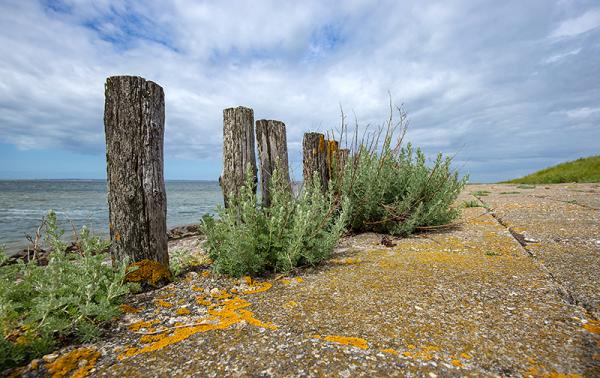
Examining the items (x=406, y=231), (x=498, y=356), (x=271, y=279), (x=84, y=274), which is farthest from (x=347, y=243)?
(x=84, y=274)

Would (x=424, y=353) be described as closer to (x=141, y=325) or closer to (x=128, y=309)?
(x=141, y=325)

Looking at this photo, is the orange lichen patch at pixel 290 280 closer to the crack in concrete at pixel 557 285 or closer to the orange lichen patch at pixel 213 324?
the orange lichen patch at pixel 213 324

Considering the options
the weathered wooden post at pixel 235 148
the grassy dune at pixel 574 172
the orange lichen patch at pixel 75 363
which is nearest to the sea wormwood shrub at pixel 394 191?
the weathered wooden post at pixel 235 148

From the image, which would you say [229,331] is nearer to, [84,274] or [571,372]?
[84,274]

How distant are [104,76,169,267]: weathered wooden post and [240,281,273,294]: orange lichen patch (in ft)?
3.76

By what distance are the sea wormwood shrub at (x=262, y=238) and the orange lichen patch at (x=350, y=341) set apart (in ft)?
4.56

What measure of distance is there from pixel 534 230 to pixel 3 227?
60.8 ft

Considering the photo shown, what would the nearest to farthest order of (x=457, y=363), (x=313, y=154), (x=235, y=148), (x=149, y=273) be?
(x=457, y=363) < (x=149, y=273) < (x=235, y=148) < (x=313, y=154)

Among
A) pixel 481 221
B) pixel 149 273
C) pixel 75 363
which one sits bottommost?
pixel 75 363

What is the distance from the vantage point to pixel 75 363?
83.0 inches

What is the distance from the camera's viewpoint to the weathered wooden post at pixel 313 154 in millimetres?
5973

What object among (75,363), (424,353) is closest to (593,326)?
(424,353)

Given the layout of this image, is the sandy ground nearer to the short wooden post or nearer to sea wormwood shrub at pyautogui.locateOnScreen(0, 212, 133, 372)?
sea wormwood shrub at pyautogui.locateOnScreen(0, 212, 133, 372)

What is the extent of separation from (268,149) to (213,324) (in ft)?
8.97
